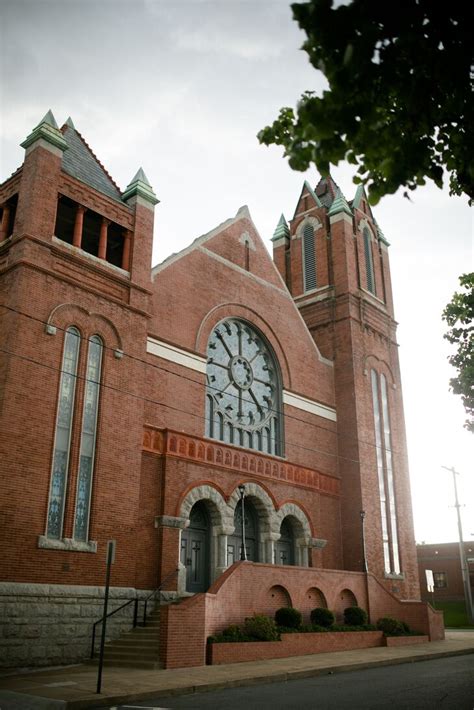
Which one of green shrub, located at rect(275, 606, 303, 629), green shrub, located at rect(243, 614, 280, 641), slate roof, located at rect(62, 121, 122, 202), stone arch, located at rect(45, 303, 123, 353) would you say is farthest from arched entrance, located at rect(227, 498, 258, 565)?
slate roof, located at rect(62, 121, 122, 202)

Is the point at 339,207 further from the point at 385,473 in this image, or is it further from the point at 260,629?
the point at 260,629

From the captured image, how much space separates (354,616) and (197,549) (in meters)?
6.09

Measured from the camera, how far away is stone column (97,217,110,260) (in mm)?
21312

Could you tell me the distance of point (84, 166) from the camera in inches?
871

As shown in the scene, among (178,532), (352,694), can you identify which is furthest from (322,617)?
(352,694)

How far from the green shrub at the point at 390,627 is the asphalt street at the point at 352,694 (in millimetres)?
8714

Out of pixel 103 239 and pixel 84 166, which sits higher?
pixel 84 166

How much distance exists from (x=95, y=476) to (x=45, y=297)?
5.21 m

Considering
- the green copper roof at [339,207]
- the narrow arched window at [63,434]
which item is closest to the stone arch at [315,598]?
the narrow arched window at [63,434]

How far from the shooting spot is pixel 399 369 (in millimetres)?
33250

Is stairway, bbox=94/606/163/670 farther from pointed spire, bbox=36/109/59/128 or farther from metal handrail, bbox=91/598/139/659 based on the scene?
pointed spire, bbox=36/109/59/128

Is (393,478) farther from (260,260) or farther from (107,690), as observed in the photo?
(107,690)

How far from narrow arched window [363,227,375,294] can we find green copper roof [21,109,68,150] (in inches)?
711

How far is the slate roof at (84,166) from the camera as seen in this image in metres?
21.4
